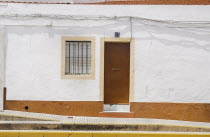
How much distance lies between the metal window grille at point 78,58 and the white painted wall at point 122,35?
0.97 feet

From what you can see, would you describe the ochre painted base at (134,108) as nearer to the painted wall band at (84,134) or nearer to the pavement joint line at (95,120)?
the pavement joint line at (95,120)

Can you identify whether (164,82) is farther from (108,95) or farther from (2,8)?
(2,8)

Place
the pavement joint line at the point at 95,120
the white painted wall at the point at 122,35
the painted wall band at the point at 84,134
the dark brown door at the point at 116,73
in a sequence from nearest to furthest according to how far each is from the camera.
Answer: the painted wall band at the point at 84,134 < the pavement joint line at the point at 95,120 < the white painted wall at the point at 122,35 < the dark brown door at the point at 116,73

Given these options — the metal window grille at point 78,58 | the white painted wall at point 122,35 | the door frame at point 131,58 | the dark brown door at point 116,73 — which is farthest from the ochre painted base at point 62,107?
the metal window grille at point 78,58

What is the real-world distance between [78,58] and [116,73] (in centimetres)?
128

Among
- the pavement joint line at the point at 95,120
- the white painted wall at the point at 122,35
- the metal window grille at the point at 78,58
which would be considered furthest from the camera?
the metal window grille at the point at 78,58

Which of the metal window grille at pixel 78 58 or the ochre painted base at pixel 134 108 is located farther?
the metal window grille at pixel 78 58

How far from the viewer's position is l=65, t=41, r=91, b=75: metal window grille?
9.38m

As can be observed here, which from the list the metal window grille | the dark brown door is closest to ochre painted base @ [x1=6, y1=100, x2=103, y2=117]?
the dark brown door

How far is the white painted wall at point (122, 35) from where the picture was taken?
30.2ft

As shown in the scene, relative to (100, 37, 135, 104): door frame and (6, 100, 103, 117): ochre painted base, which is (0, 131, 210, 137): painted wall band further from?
(100, 37, 135, 104): door frame

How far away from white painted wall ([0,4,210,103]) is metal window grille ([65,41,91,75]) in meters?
0.30

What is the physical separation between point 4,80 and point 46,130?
253 cm

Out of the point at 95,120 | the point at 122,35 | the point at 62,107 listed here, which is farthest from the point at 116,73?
the point at 62,107
